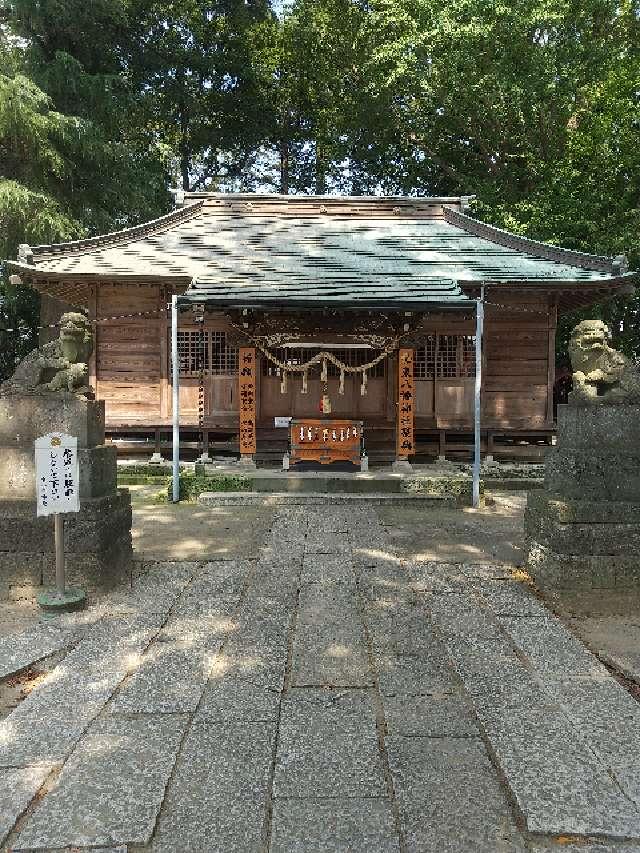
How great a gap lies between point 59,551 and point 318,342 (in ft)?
24.8

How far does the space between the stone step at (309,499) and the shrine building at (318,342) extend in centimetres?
162

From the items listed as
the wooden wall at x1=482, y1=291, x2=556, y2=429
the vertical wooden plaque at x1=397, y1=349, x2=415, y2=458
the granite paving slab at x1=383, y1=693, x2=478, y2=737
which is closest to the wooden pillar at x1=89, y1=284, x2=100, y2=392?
the vertical wooden plaque at x1=397, y1=349, x2=415, y2=458

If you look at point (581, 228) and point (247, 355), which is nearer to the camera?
point (247, 355)

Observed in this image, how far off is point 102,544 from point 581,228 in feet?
51.4

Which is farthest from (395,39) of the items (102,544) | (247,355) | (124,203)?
(102,544)

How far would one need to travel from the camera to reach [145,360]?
39.2 feet

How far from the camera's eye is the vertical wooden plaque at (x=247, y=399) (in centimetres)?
1091

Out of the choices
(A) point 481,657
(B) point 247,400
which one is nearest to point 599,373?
(A) point 481,657

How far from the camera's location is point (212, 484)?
9648 millimetres

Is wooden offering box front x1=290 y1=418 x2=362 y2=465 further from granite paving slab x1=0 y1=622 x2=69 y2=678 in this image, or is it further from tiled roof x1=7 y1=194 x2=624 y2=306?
granite paving slab x1=0 y1=622 x2=69 y2=678

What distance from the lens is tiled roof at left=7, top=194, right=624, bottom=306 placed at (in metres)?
9.64

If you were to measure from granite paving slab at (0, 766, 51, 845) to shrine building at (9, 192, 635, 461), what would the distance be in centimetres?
831

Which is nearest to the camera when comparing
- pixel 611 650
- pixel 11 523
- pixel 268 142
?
pixel 611 650

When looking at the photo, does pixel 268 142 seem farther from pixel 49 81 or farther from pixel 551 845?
pixel 551 845
